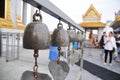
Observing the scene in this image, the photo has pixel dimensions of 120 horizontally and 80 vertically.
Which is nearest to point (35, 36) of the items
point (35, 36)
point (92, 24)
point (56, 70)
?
point (35, 36)

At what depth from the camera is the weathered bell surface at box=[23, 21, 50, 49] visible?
89cm

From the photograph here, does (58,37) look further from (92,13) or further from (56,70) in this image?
(92,13)

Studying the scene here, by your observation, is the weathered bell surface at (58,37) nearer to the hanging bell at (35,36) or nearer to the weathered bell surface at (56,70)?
the weathered bell surface at (56,70)

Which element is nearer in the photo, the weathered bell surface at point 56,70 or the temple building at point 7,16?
the weathered bell surface at point 56,70

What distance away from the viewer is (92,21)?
21234mm

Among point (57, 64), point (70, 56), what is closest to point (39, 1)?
point (57, 64)

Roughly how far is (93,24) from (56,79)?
63.4 ft

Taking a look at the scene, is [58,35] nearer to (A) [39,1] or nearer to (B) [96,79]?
(A) [39,1]

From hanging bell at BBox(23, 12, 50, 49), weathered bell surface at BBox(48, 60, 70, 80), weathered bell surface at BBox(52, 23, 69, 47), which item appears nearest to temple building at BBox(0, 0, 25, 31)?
weathered bell surface at BBox(48, 60, 70, 80)

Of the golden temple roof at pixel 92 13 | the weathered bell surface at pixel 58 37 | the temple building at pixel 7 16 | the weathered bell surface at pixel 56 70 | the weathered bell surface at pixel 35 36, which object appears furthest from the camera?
the golden temple roof at pixel 92 13

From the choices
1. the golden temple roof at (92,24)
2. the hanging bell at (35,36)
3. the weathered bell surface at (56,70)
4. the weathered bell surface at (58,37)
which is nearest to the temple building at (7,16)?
the weathered bell surface at (56,70)

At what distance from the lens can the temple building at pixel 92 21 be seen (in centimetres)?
2009

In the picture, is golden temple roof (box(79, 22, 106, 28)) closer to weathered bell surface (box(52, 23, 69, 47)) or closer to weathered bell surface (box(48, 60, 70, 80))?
weathered bell surface (box(48, 60, 70, 80))

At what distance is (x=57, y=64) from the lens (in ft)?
4.79
